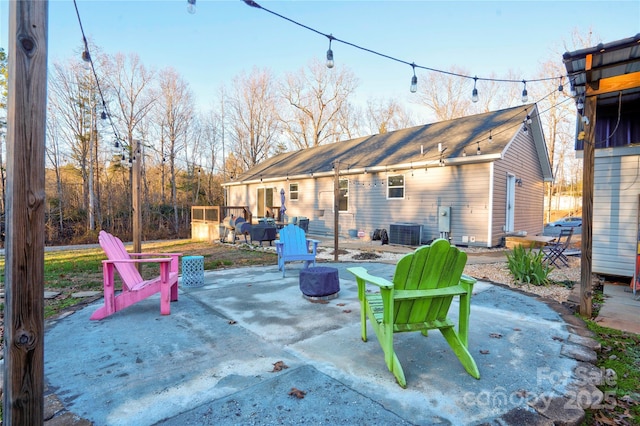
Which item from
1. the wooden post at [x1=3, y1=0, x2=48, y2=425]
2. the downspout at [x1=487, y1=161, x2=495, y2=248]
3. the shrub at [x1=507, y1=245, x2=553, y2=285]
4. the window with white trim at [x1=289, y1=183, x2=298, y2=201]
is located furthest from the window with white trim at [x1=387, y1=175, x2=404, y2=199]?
the wooden post at [x1=3, y1=0, x2=48, y2=425]

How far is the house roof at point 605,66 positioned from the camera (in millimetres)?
3221

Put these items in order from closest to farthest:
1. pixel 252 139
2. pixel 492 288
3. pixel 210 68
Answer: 1. pixel 492 288
2. pixel 210 68
3. pixel 252 139

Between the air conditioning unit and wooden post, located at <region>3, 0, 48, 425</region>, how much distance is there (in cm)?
1004

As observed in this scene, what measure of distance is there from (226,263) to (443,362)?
572 centimetres

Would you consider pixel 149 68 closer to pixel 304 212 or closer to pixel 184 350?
pixel 304 212

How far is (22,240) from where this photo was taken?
4.46 feet

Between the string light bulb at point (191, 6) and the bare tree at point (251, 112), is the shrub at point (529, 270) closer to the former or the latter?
the string light bulb at point (191, 6)

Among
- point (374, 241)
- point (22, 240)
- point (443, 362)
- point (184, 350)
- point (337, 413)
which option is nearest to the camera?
point (22, 240)

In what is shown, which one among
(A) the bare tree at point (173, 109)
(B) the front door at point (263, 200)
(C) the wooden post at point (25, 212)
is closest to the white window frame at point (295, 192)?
→ (B) the front door at point (263, 200)

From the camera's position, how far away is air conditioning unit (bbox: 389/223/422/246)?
10555mm

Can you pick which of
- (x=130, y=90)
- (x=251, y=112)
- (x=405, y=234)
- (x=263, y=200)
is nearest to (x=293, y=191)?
(x=263, y=200)

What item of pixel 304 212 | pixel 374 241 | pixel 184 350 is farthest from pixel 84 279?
pixel 304 212

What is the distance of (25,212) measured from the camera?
1.36 m

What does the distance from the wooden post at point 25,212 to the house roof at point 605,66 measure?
4338 mm
